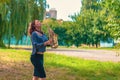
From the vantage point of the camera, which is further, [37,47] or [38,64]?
[38,64]

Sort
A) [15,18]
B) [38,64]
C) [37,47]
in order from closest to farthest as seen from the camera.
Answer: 1. [37,47]
2. [38,64]
3. [15,18]

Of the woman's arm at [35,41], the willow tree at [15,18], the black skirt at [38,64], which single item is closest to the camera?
the woman's arm at [35,41]

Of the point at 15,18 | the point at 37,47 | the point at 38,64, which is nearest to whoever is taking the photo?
the point at 37,47

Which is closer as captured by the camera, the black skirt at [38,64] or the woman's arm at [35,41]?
the woman's arm at [35,41]

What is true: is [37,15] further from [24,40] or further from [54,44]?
[54,44]

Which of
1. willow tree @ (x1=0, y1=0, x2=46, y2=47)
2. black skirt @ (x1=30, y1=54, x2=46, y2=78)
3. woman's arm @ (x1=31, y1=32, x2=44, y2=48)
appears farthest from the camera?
willow tree @ (x1=0, y1=0, x2=46, y2=47)

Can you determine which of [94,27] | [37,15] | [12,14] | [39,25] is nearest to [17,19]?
[12,14]

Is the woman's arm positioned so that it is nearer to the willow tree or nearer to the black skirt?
the black skirt

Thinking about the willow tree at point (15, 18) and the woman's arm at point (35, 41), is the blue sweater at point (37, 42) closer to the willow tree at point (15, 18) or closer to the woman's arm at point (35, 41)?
the woman's arm at point (35, 41)

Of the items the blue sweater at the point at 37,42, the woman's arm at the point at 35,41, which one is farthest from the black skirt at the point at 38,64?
the woman's arm at the point at 35,41

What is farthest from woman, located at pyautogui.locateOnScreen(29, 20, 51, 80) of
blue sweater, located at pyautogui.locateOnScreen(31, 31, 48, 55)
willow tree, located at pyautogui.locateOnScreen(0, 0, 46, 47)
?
willow tree, located at pyautogui.locateOnScreen(0, 0, 46, 47)

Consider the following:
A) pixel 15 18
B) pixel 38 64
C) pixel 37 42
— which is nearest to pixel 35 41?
pixel 37 42

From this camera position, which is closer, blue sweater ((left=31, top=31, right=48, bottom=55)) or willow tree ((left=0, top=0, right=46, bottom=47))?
blue sweater ((left=31, top=31, right=48, bottom=55))

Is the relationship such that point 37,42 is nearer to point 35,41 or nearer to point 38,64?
point 35,41
